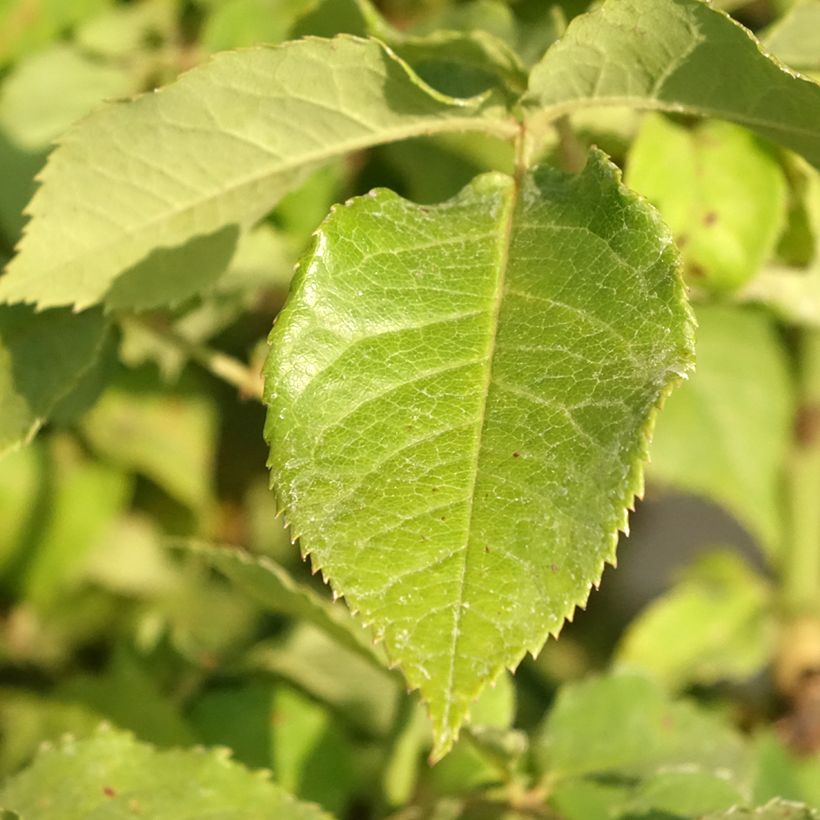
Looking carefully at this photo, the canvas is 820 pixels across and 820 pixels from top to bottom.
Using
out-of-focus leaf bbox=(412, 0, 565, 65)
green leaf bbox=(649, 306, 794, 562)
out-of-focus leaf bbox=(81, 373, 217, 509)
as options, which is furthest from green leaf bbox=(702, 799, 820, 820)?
out-of-focus leaf bbox=(81, 373, 217, 509)

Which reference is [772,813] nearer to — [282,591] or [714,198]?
[282,591]

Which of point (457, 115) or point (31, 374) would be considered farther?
point (31, 374)

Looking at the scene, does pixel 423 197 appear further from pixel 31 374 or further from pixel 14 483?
pixel 14 483

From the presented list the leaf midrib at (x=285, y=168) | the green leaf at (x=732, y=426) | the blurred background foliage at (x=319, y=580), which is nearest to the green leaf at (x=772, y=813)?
the blurred background foliage at (x=319, y=580)

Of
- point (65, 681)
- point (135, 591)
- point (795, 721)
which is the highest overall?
point (65, 681)

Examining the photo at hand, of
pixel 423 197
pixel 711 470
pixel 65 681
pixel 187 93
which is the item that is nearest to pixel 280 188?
pixel 187 93

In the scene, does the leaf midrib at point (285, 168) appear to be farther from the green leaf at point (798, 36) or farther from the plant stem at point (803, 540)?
the plant stem at point (803, 540)
